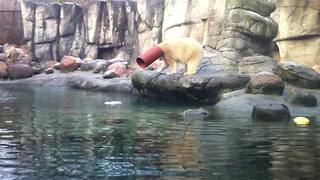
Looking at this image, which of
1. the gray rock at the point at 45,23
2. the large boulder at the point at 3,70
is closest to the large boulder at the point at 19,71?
the large boulder at the point at 3,70

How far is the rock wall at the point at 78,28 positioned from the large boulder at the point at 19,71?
402 centimetres

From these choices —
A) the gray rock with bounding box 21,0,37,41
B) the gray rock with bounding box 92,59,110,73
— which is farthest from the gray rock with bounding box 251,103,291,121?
the gray rock with bounding box 21,0,37,41

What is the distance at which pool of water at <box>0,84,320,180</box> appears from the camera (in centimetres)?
535

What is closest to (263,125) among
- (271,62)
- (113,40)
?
(271,62)

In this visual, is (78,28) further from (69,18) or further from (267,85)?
(267,85)

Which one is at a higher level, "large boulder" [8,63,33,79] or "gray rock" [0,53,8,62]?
"gray rock" [0,53,8,62]

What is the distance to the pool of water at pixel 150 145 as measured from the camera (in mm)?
5348

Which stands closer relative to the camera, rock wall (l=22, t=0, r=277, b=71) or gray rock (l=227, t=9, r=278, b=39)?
gray rock (l=227, t=9, r=278, b=39)

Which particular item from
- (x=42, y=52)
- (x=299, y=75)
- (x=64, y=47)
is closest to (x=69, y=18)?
(x=64, y=47)

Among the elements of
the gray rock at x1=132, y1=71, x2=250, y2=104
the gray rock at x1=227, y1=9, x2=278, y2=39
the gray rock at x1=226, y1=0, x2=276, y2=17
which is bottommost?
the gray rock at x1=132, y1=71, x2=250, y2=104

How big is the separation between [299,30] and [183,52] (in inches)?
233

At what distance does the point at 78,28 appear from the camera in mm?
26234

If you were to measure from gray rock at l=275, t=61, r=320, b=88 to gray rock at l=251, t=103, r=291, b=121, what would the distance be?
3133 millimetres

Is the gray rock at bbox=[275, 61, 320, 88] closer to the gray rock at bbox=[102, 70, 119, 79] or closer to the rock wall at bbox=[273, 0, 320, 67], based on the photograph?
the rock wall at bbox=[273, 0, 320, 67]
